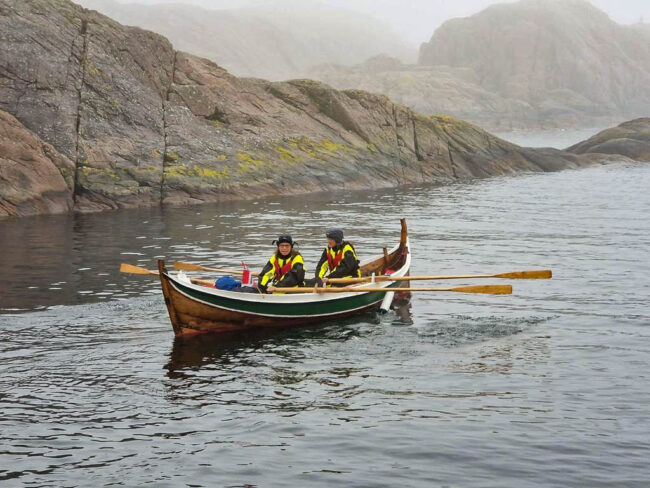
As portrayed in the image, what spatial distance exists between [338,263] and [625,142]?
186 feet

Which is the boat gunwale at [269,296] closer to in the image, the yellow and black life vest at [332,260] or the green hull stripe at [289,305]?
the green hull stripe at [289,305]

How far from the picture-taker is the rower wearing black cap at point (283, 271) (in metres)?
17.6

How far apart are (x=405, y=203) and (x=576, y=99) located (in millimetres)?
151487

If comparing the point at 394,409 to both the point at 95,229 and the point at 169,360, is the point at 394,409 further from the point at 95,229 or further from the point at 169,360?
the point at 95,229

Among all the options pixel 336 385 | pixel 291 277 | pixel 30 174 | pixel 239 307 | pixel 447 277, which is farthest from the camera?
pixel 30 174

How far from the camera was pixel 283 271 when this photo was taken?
17750 millimetres

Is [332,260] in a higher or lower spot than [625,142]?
lower

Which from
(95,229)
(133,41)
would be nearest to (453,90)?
(133,41)

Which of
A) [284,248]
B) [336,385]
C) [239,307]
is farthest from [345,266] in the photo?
[336,385]

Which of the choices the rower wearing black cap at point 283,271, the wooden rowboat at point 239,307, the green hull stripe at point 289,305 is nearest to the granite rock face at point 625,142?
the green hull stripe at point 289,305

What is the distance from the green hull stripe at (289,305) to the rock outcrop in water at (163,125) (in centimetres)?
2035

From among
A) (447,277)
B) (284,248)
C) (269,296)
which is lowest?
(269,296)

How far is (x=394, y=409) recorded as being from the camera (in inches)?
484

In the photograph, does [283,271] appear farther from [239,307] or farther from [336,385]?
[336,385]
